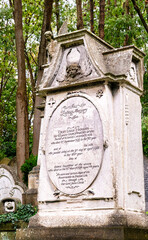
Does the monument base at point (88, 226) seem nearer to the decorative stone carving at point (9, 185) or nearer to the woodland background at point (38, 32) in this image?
the decorative stone carving at point (9, 185)

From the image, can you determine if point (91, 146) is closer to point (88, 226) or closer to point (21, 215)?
point (88, 226)

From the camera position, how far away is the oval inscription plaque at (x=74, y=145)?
5.75 meters

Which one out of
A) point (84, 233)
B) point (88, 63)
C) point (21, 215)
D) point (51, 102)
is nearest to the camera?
point (84, 233)

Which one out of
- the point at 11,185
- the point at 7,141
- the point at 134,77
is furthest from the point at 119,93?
the point at 7,141

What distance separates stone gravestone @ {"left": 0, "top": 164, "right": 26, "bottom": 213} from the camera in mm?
12164

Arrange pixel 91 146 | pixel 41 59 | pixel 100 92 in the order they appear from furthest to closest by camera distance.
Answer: pixel 41 59 → pixel 100 92 → pixel 91 146

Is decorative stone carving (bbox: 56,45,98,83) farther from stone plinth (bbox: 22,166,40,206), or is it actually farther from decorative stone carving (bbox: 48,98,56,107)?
stone plinth (bbox: 22,166,40,206)

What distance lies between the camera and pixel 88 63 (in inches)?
241

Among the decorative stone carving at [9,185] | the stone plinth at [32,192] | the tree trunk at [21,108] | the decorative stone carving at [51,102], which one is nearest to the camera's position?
the decorative stone carving at [51,102]

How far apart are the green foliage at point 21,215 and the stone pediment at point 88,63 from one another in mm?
3888

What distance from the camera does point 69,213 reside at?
5.74 metres

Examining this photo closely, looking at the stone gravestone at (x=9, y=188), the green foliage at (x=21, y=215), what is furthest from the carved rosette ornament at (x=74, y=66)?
the stone gravestone at (x=9, y=188)

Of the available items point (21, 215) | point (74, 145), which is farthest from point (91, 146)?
point (21, 215)

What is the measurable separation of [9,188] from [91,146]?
27.0 ft
